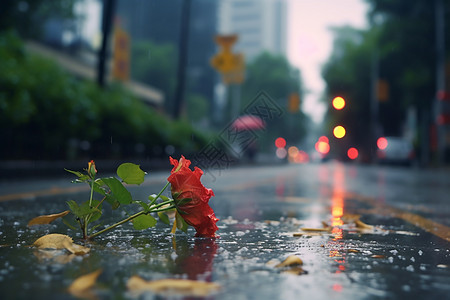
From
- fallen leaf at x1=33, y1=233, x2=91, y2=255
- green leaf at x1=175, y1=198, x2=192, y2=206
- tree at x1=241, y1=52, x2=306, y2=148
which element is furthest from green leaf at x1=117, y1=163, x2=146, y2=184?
tree at x1=241, y1=52, x2=306, y2=148

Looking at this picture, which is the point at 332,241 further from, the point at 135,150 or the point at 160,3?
the point at 160,3

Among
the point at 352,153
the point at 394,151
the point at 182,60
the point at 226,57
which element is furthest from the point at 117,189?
the point at 352,153

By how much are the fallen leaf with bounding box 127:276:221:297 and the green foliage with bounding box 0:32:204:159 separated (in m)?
9.52

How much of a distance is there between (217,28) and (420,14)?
66.0 metres

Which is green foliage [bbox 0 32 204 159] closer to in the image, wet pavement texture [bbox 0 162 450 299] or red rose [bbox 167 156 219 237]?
wet pavement texture [bbox 0 162 450 299]

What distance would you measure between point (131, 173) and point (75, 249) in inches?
22.8

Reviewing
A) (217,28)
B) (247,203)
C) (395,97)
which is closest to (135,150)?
(247,203)

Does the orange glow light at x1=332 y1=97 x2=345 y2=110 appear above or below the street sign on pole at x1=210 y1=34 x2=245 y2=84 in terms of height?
below

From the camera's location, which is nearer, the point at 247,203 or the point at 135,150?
the point at 247,203

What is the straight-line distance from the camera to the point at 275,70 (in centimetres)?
8931

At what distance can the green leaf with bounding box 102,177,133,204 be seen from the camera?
3.57 m

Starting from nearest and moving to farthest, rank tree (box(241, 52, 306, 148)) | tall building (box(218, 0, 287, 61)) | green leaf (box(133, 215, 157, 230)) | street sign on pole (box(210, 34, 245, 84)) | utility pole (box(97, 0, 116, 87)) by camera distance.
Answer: green leaf (box(133, 215, 157, 230))
utility pole (box(97, 0, 116, 87))
street sign on pole (box(210, 34, 245, 84))
tree (box(241, 52, 306, 148))
tall building (box(218, 0, 287, 61))

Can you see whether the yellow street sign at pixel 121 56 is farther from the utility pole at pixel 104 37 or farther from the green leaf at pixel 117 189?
the green leaf at pixel 117 189

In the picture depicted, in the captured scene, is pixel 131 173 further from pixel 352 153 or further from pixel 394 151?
pixel 352 153
